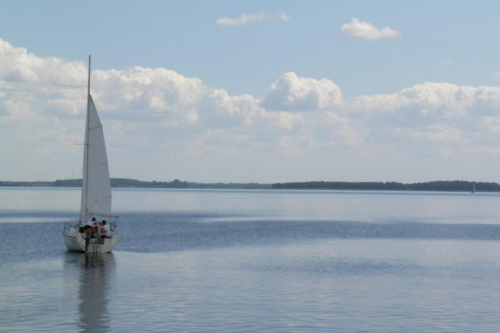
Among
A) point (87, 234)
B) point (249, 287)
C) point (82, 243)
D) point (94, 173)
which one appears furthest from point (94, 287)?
point (94, 173)

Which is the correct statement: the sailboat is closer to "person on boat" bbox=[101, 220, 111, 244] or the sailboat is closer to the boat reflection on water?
"person on boat" bbox=[101, 220, 111, 244]

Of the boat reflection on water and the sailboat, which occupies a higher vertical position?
the sailboat

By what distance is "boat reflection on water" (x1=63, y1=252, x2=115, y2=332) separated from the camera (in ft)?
94.9

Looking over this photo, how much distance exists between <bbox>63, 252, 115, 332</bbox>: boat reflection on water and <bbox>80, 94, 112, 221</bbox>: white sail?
12.3 ft

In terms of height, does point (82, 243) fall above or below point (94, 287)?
above

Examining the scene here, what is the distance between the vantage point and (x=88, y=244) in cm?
5591

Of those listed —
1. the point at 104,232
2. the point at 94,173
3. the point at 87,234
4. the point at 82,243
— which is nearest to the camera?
the point at 82,243

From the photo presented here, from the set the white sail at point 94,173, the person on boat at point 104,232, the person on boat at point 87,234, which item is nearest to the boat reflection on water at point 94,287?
the person on boat at point 87,234

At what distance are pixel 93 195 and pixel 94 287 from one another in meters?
19.2

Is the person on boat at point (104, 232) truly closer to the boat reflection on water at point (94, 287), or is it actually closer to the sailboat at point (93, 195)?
the sailboat at point (93, 195)

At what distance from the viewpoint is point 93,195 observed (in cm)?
5709

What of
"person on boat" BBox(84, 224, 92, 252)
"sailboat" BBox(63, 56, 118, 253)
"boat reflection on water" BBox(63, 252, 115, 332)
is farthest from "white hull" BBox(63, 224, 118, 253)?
"boat reflection on water" BBox(63, 252, 115, 332)

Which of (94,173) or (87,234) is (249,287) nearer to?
(87,234)

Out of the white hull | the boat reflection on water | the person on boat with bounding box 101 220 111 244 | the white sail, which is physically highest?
the white sail
